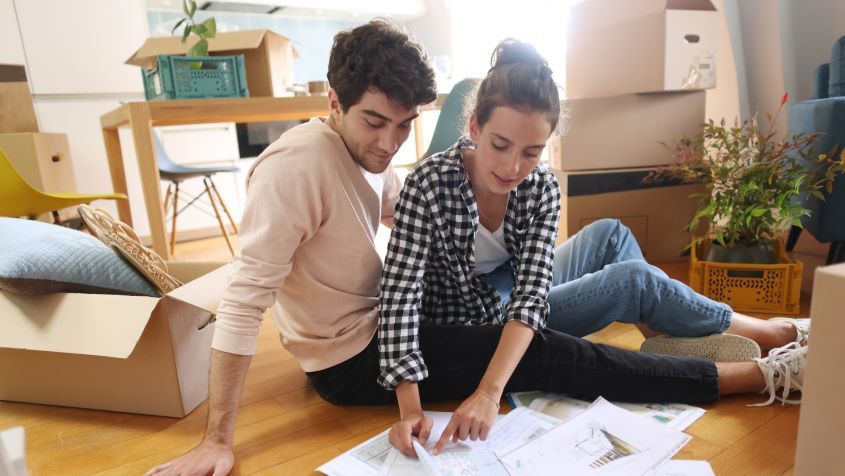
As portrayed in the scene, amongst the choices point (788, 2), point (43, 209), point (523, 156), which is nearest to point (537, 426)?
point (523, 156)

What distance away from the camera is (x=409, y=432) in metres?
0.88

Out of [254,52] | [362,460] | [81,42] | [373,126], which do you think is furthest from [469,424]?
[81,42]

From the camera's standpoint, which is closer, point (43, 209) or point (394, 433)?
point (394, 433)

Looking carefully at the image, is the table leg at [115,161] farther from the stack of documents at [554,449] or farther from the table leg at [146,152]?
the stack of documents at [554,449]

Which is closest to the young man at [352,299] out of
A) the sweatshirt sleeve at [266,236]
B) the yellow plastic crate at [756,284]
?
the sweatshirt sleeve at [266,236]

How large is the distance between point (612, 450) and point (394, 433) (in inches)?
14.6

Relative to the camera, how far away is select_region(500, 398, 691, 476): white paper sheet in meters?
0.85

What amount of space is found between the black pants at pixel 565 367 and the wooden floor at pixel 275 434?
77 millimetres

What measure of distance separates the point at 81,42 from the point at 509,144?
299 cm

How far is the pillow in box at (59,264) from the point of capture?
1044mm

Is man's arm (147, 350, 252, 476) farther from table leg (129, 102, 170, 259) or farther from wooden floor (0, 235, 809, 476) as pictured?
table leg (129, 102, 170, 259)

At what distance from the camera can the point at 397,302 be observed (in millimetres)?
960

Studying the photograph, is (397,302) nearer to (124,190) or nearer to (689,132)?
(689,132)

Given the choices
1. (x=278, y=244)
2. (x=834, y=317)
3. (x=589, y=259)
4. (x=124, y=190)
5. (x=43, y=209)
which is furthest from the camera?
(x=124, y=190)
